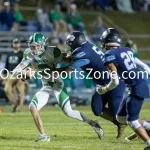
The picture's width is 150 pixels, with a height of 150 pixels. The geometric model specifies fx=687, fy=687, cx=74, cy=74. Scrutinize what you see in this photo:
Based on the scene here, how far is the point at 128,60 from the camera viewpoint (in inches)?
339

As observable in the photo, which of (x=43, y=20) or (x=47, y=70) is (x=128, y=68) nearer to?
(x=47, y=70)

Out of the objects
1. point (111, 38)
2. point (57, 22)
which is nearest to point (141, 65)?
point (111, 38)

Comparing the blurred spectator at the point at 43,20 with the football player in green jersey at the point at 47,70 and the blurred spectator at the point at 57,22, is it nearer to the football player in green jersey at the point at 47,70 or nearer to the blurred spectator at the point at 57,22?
the blurred spectator at the point at 57,22

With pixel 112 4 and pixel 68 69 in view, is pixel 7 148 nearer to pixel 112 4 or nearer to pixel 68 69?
pixel 68 69

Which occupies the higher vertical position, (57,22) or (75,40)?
(75,40)

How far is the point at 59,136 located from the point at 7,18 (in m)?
10.2

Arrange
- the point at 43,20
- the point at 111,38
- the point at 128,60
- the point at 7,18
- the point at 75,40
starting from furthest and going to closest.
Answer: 1. the point at 43,20
2. the point at 7,18
3. the point at 75,40
4. the point at 111,38
5. the point at 128,60

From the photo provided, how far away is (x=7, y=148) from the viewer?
8812 mm

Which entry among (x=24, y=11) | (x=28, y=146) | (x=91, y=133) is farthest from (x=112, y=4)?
(x=28, y=146)

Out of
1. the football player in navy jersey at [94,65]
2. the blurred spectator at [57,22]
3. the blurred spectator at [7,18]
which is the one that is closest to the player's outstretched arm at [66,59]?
the football player in navy jersey at [94,65]

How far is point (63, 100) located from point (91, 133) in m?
1.16

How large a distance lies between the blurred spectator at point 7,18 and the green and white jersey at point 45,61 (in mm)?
9945

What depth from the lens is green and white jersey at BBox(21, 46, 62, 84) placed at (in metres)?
9.91

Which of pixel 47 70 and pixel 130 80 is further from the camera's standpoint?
pixel 47 70
